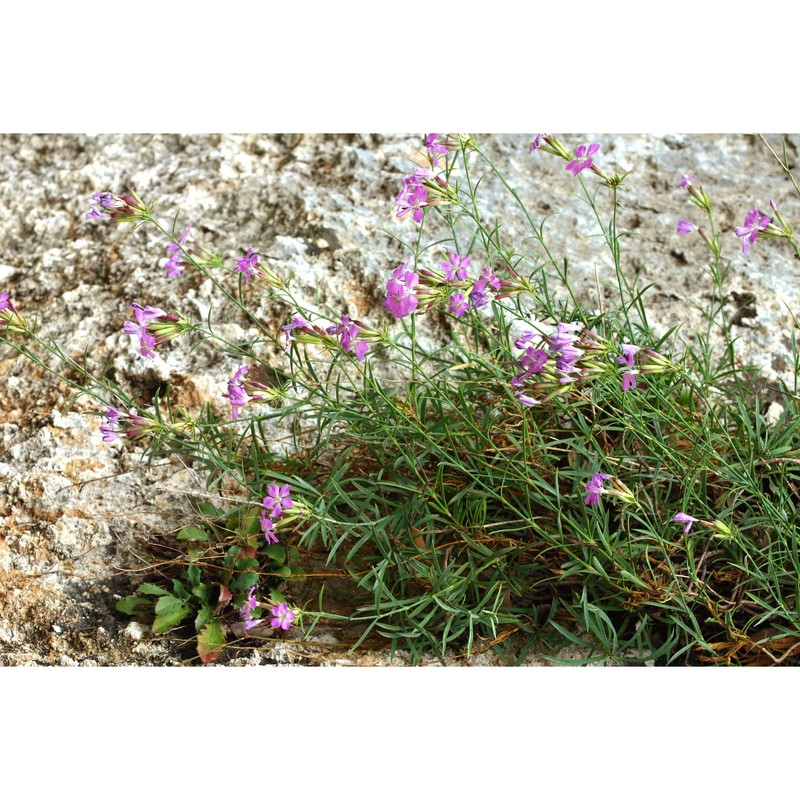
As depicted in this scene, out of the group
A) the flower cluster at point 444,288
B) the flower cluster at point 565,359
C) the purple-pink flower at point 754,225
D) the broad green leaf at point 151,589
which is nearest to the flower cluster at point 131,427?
the broad green leaf at point 151,589

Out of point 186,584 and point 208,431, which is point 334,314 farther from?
point 186,584

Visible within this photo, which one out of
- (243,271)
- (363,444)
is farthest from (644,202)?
(243,271)

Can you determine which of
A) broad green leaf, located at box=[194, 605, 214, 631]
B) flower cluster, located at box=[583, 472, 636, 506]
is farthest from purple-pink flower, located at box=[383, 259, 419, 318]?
broad green leaf, located at box=[194, 605, 214, 631]

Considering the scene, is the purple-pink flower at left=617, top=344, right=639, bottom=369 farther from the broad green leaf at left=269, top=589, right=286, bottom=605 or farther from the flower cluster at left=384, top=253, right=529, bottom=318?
the broad green leaf at left=269, top=589, right=286, bottom=605

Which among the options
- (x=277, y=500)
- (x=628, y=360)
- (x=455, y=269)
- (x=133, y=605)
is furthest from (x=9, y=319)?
(x=628, y=360)

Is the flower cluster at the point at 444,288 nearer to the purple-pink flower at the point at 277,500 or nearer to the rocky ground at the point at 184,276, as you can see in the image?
the purple-pink flower at the point at 277,500

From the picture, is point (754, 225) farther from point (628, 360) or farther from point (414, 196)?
point (414, 196)
